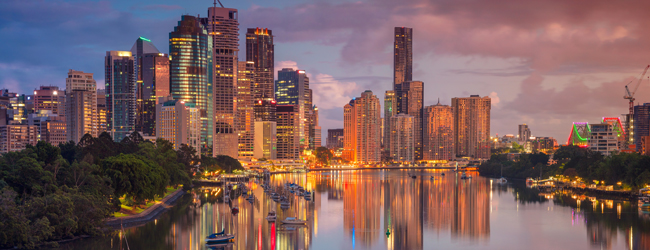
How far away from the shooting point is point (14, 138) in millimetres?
170375

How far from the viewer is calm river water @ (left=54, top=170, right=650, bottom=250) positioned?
59.4m

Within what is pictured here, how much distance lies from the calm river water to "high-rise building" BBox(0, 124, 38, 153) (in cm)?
9089

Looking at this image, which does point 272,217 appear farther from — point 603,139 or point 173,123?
point 603,139

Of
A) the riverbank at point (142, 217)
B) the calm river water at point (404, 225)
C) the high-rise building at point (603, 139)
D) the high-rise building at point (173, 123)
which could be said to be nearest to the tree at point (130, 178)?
the riverbank at point (142, 217)

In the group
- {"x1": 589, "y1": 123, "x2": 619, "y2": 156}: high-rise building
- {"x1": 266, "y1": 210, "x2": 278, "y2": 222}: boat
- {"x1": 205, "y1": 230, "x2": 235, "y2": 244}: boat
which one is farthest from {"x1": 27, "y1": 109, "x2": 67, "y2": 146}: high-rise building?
{"x1": 589, "y1": 123, "x2": 619, "y2": 156}: high-rise building

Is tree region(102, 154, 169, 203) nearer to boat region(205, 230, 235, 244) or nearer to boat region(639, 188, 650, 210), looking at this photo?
boat region(205, 230, 235, 244)

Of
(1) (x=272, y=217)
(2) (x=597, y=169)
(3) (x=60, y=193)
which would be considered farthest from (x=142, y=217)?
(2) (x=597, y=169)

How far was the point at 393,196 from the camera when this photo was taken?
112375 mm

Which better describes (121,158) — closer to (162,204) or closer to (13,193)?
(162,204)

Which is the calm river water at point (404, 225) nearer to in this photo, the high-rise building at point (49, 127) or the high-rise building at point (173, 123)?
the high-rise building at point (173, 123)

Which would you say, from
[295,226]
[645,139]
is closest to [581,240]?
[295,226]

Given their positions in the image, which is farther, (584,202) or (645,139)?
(645,139)

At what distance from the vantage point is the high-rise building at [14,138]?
169250 mm

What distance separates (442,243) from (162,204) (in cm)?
4122
